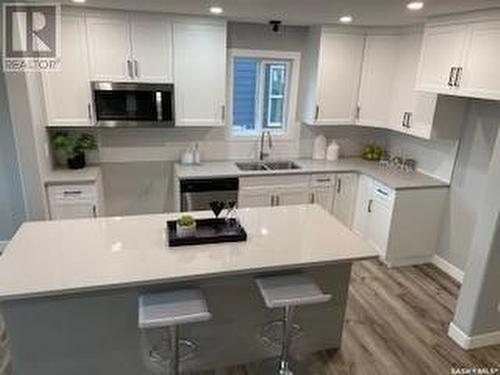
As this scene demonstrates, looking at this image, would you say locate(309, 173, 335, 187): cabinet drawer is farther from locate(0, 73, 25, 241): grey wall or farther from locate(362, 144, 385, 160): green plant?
locate(0, 73, 25, 241): grey wall

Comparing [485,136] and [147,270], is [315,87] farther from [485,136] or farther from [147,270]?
[147,270]

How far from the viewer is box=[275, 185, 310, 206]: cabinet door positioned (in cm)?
420

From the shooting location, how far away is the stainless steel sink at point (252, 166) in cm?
442

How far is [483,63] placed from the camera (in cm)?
295

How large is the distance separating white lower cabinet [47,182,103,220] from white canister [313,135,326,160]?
2.64 metres

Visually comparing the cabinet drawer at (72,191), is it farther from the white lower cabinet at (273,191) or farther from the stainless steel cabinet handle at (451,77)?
the stainless steel cabinet handle at (451,77)

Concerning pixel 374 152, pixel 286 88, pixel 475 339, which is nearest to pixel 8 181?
pixel 286 88

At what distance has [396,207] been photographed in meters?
3.80

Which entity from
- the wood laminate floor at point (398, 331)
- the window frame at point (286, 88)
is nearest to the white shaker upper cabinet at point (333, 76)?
the window frame at point (286, 88)

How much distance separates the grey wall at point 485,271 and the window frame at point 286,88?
7.96 feet

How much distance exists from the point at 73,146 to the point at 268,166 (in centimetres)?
220

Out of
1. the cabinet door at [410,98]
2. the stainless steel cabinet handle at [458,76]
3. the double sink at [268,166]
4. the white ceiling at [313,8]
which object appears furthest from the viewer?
the double sink at [268,166]

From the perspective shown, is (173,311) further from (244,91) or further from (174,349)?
(244,91)

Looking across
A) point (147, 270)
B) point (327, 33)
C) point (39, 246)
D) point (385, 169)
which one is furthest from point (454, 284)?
point (39, 246)
